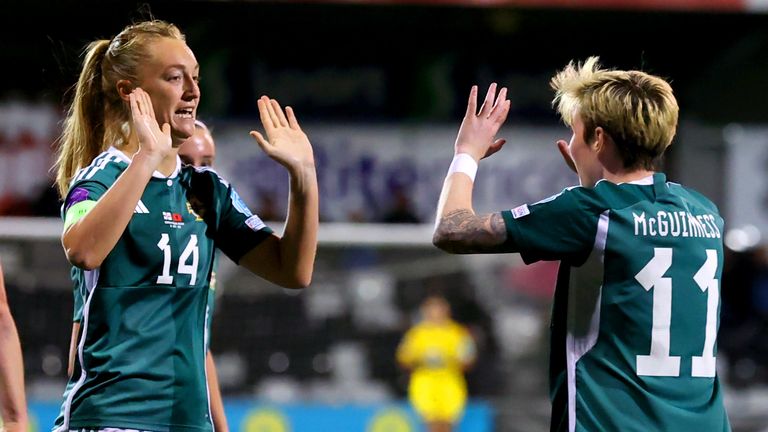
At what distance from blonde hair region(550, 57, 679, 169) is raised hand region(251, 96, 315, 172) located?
0.77m

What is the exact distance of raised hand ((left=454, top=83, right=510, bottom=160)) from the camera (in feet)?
11.9

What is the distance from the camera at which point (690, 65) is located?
50.3ft

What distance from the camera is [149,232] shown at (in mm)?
3371

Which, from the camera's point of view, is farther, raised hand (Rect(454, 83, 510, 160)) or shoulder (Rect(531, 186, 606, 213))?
raised hand (Rect(454, 83, 510, 160))

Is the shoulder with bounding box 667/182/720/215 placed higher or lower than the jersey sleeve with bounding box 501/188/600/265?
higher

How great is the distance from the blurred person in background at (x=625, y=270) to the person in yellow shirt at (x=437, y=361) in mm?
5433

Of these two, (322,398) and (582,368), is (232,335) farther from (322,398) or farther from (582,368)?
(582,368)

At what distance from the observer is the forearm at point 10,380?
3.46 metres

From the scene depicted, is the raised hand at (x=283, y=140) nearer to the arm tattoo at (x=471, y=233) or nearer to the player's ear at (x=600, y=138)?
the arm tattoo at (x=471, y=233)

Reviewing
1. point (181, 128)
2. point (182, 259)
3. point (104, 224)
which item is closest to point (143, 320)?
point (182, 259)

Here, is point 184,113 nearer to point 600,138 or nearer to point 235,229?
point 235,229

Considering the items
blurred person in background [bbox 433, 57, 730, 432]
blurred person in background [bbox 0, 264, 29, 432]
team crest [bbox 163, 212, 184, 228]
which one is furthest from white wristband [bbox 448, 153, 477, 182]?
blurred person in background [bbox 0, 264, 29, 432]

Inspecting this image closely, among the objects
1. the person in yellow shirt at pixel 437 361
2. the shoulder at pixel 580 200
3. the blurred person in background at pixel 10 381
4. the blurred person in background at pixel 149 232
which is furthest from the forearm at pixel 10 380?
the person in yellow shirt at pixel 437 361

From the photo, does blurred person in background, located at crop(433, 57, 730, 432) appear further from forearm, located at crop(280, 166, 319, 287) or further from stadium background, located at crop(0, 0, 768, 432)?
stadium background, located at crop(0, 0, 768, 432)
